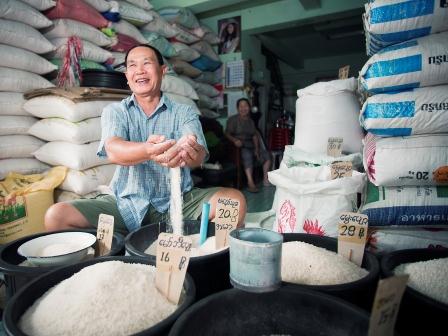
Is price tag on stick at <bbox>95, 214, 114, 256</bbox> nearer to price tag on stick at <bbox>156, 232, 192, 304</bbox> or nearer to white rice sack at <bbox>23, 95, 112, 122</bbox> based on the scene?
price tag on stick at <bbox>156, 232, 192, 304</bbox>

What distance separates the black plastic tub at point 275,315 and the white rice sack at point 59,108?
2040 mm

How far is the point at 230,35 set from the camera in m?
5.11

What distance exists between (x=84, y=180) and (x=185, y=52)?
2413 mm

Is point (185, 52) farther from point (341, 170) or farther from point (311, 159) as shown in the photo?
point (341, 170)

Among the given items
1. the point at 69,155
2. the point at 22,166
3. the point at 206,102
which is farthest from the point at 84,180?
the point at 206,102

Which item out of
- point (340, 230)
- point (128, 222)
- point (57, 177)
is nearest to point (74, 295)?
Answer: point (340, 230)

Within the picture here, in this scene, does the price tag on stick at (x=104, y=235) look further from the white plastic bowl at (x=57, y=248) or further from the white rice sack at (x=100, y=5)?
the white rice sack at (x=100, y=5)

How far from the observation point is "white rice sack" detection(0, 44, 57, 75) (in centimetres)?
207

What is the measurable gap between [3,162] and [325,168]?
7.26ft

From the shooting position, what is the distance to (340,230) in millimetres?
834

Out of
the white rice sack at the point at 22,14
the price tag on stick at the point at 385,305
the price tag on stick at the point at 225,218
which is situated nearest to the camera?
the price tag on stick at the point at 385,305

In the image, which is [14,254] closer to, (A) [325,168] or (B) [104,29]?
(A) [325,168]

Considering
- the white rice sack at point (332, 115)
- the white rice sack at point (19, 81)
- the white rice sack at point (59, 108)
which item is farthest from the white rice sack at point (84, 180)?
the white rice sack at point (332, 115)

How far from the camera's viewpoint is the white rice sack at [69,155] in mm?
2201
